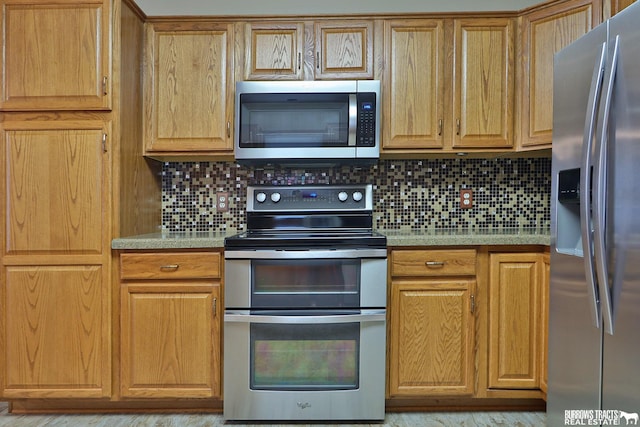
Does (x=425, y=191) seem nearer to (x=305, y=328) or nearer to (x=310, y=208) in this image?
(x=310, y=208)

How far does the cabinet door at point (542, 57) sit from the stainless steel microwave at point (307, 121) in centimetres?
78

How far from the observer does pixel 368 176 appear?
2.72 m

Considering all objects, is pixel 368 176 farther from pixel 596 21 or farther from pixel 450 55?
pixel 596 21

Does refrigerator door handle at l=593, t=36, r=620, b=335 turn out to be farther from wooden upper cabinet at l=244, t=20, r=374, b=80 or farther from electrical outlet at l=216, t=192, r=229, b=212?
electrical outlet at l=216, t=192, r=229, b=212

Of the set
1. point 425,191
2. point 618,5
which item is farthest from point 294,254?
point 618,5

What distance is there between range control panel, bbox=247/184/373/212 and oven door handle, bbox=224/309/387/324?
0.74 metres

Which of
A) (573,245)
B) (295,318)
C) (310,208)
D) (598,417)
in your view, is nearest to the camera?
(598,417)

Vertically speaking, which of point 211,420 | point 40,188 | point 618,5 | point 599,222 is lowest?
point 211,420

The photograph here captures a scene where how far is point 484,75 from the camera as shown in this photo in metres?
2.41

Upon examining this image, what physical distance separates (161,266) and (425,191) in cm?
155

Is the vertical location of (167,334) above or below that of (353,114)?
below

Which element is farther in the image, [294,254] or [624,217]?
[294,254]

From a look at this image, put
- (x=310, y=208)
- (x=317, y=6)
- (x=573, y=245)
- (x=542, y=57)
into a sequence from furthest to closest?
(x=317, y=6) < (x=310, y=208) < (x=542, y=57) < (x=573, y=245)

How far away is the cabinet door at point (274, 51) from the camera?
243 cm
